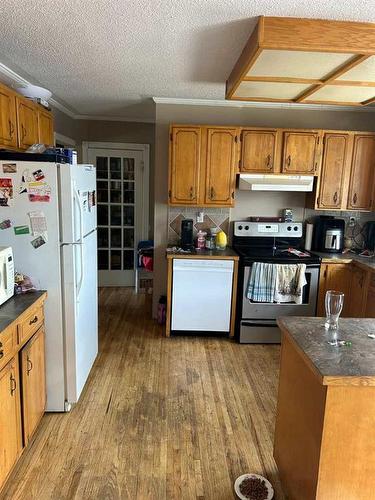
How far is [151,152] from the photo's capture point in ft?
17.7

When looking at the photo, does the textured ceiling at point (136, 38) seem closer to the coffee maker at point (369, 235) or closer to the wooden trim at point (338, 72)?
the wooden trim at point (338, 72)

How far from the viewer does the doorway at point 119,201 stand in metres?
5.34

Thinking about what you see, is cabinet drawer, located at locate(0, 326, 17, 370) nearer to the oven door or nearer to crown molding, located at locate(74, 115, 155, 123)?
the oven door

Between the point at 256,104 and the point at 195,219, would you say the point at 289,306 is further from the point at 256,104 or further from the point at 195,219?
the point at 256,104

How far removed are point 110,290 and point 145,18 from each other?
4.08 m

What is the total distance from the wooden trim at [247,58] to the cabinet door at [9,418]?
6.94 ft

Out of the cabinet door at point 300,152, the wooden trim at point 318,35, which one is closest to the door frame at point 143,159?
the cabinet door at point 300,152

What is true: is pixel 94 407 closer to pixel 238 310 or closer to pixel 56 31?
pixel 238 310

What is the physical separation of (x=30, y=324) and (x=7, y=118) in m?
1.45

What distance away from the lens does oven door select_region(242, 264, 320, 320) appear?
12.2 ft

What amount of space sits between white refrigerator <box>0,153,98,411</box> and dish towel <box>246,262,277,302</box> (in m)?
1.70

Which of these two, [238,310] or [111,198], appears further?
[111,198]

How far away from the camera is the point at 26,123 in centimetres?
291

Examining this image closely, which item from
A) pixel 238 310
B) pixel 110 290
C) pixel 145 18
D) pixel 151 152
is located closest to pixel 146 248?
pixel 110 290
